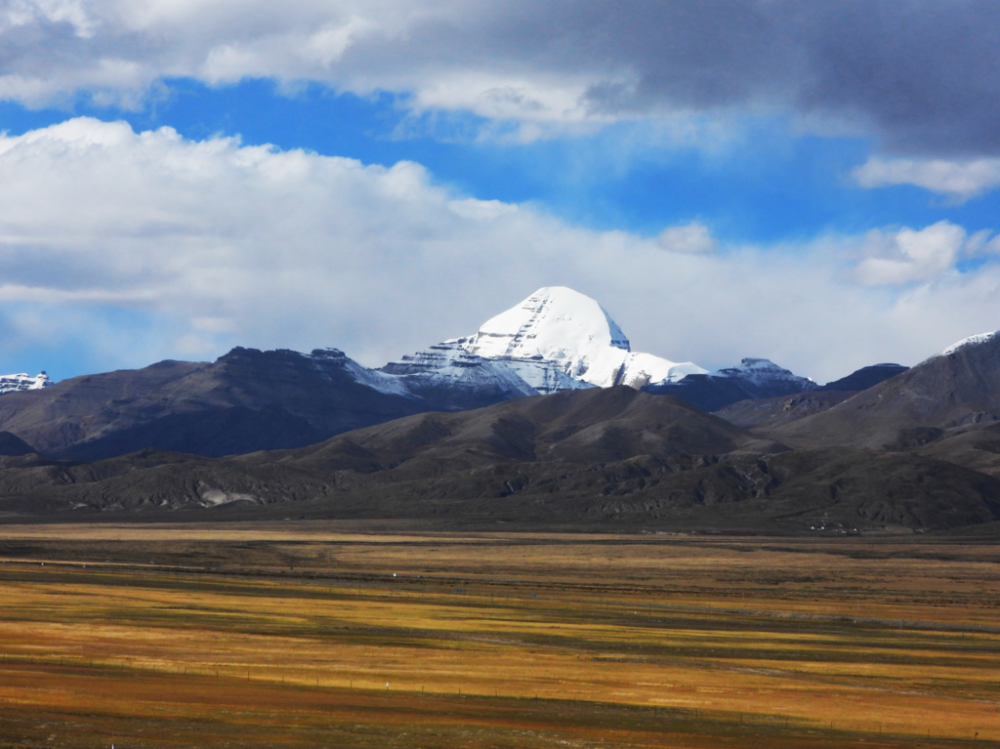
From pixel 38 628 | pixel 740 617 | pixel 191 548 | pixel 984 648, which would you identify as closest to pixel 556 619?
pixel 740 617

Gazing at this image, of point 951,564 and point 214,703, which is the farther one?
point 951,564

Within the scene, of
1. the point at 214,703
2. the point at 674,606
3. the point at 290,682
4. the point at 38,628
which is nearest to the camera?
the point at 214,703

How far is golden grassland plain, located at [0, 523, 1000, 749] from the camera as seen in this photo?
143 feet

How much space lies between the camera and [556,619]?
3625 inches

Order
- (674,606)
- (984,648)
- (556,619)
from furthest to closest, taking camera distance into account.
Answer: (674,606) < (556,619) < (984,648)

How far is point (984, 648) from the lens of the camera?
266ft

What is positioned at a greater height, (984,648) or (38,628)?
(38,628)

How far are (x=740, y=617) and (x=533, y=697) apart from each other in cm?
5156

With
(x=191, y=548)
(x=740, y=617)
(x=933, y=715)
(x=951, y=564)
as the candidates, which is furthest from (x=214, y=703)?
(x=951, y=564)

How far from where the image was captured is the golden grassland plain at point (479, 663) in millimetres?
43562

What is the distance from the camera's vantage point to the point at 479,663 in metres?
63.9

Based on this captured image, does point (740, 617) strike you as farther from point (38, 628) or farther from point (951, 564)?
point (951, 564)

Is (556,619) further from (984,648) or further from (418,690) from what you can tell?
(418,690)

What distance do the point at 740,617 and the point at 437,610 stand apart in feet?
82.2
